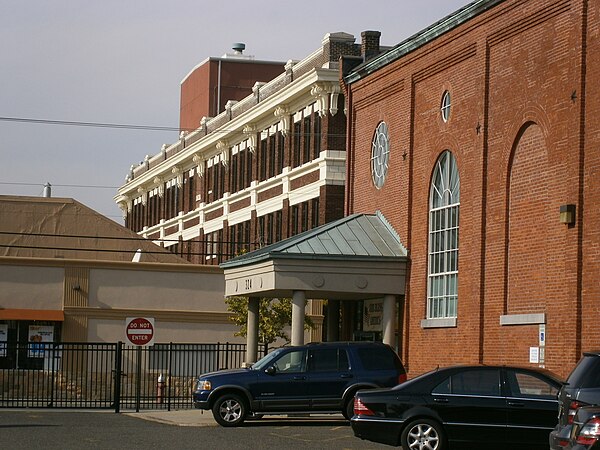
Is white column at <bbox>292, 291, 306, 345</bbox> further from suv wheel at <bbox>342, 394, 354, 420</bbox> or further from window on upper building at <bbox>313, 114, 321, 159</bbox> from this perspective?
window on upper building at <bbox>313, 114, 321, 159</bbox>

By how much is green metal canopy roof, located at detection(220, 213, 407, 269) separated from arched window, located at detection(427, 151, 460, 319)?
1525 mm

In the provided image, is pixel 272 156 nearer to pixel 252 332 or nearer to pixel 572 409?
pixel 252 332

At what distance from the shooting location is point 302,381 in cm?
2752

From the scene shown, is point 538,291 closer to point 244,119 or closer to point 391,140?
point 391,140

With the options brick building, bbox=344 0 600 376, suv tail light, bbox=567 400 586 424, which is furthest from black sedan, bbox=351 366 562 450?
suv tail light, bbox=567 400 586 424

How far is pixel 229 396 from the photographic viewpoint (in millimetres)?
27828

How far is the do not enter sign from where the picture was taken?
34.4 m

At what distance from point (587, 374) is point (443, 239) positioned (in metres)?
17.9

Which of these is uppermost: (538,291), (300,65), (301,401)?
(300,65)

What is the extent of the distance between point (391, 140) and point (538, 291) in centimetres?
976

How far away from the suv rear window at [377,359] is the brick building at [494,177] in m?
2.68

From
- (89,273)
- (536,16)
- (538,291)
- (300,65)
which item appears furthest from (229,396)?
(300,65)

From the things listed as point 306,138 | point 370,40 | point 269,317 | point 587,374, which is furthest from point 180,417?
point 306,138

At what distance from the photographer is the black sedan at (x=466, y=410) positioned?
20.5m
